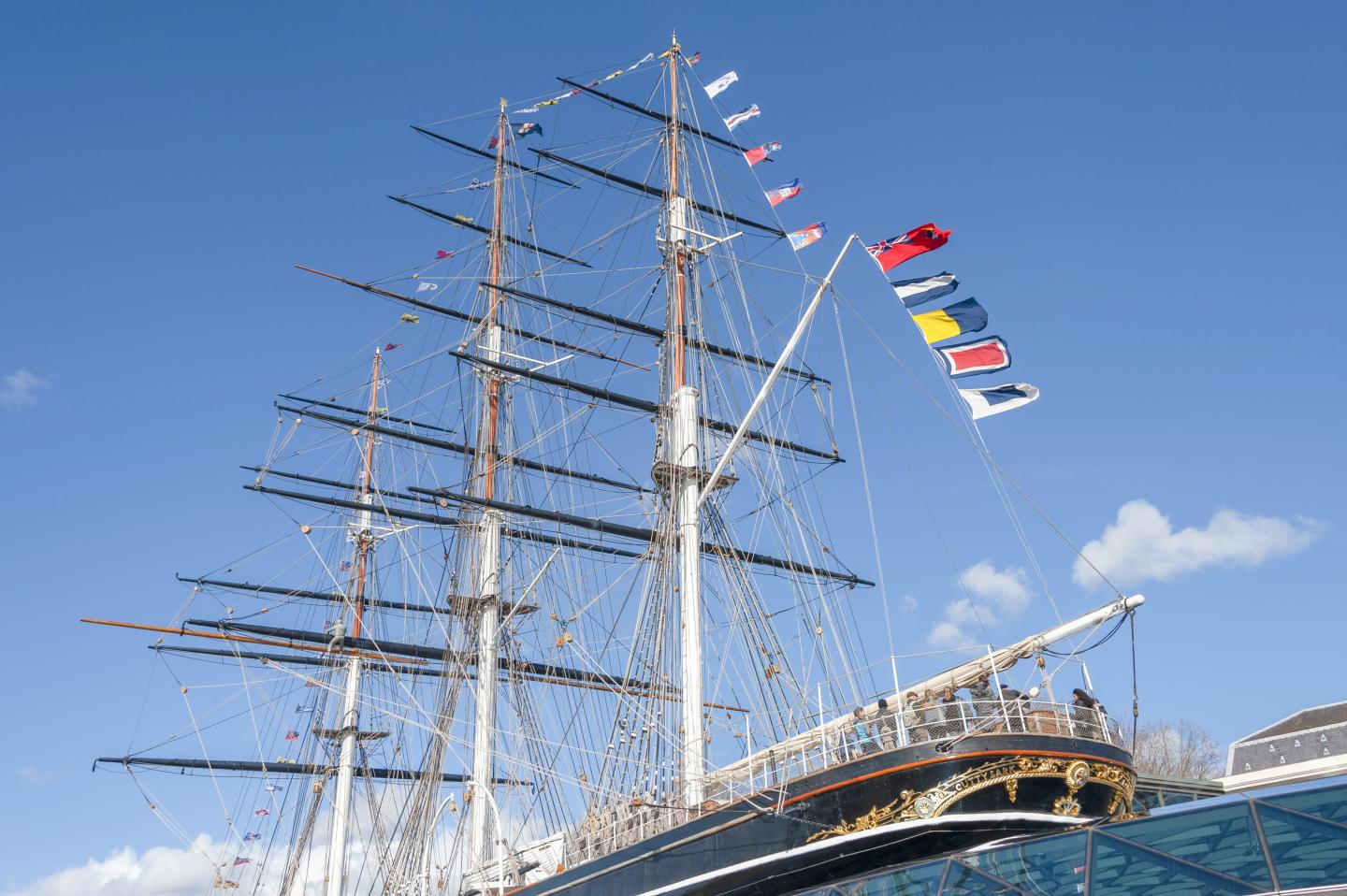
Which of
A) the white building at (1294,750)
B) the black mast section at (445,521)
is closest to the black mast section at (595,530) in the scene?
the black mast section at (445,521)

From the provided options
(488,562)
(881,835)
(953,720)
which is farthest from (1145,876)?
(488,562)

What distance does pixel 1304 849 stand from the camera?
31.5ft

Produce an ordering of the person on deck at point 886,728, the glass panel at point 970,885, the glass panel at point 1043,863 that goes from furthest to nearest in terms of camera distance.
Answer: the person on deck at point 886,728 → the glass panel at point 970,885 → the glass panel at point 1043,863

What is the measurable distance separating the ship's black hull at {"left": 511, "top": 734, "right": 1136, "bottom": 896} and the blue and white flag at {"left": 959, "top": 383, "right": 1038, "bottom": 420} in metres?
5.44

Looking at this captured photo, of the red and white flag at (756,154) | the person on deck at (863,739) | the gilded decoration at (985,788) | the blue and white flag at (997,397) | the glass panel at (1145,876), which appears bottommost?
the glass panel at (1145,876)

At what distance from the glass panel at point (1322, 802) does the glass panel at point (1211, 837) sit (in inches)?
15.0

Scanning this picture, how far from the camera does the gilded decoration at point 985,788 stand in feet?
51.7

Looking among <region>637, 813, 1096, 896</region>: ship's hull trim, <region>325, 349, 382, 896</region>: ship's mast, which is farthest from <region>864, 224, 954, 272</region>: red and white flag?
<region>325, 349, 382, 896</region>: ship's mast

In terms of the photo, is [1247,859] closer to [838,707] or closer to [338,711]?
[838,707]

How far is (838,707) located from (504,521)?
17109 mm

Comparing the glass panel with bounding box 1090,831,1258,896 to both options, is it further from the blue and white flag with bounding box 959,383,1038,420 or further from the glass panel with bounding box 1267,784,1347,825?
the blue and white flag with bounding box 959,383,1038,420

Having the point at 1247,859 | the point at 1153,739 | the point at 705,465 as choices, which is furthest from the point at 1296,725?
the point at 1247,859

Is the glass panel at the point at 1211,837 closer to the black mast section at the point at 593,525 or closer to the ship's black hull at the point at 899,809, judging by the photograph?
the ship's black hull at the point at 899,809

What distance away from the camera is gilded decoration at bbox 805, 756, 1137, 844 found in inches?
620
